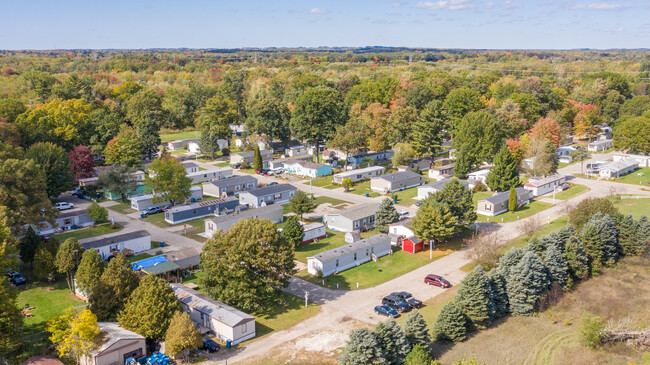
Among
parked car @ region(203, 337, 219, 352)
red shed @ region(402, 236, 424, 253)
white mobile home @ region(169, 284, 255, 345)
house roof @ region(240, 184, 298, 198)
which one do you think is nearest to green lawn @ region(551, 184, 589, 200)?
red shed @ region(402, 236, 424, 253)

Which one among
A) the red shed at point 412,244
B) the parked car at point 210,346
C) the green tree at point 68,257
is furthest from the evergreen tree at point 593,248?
the green tree at point 68,257

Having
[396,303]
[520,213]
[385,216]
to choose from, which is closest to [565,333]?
[396,303]

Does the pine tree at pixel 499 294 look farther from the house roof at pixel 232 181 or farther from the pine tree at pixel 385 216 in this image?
the house roof at pixel 232 181

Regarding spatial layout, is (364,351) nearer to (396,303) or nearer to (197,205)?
(396,303)

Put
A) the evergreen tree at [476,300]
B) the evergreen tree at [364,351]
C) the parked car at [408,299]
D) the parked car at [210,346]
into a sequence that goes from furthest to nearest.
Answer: the parked car at [408,299], the evergreen tree at [476,300], the parked car at [210,346], the evergreen tree at [364,351]

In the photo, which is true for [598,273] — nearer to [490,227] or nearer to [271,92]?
[490,227]

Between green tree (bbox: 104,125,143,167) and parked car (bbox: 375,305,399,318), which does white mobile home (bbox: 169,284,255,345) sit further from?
green tree (bbox: 104,125,143,167)

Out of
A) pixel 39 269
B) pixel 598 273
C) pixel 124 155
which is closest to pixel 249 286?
pixel 39 269
